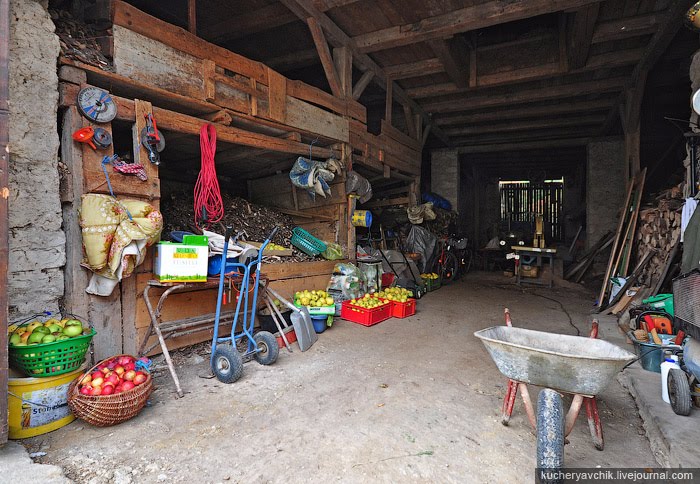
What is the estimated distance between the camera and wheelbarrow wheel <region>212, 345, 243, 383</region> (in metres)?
3.26

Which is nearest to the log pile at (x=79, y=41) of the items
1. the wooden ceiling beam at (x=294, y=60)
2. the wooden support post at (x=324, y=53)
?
the wooden support post at (x=324, y=53)

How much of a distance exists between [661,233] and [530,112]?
15.1ft

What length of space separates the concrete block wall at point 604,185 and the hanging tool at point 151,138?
10625 millimetres

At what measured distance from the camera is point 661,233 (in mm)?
5645

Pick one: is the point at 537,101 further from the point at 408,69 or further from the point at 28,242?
the point at 28,242

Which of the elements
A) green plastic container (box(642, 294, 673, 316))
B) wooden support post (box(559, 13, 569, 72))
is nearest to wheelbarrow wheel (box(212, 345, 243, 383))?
green plastic container (box(642, 294, 673, 316))

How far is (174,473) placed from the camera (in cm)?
210

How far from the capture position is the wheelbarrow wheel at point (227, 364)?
3.26m

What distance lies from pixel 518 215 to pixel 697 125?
1324cm

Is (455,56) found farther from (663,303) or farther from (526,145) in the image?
(526,145)

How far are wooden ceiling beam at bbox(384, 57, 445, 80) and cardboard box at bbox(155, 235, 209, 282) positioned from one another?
5.81 m

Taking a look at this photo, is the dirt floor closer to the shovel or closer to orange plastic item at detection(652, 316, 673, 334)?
the shovel

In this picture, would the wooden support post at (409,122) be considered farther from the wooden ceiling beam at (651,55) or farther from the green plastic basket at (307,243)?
the green plastic basket at (307,243)

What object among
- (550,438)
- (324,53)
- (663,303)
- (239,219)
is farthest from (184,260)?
(663,303)
